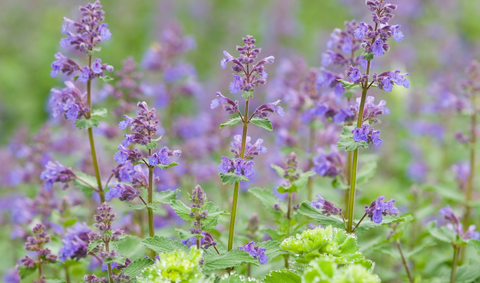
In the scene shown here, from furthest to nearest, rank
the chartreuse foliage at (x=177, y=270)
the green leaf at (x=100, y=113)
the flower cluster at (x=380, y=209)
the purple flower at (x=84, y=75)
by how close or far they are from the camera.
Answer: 1. the green leaf at (x=100, y=113)
2. the purple flower at (x=84, y=75)
3. the flower cluster at (x=380, y=209)
4. the chartreuse foliage at (x=177, y=270)

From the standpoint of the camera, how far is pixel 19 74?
11.2m

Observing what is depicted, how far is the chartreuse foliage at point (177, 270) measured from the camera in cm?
247

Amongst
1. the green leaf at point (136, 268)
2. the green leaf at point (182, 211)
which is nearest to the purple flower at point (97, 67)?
the green leaf at point (182, 211)

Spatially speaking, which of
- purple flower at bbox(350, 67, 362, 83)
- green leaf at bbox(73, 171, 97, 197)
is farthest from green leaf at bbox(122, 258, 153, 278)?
purple flower at bbox(350, 67, 362, 83)

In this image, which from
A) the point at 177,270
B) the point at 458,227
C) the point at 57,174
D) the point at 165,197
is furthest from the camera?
the point at 458,227

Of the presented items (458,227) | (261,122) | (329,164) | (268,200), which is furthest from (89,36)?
(458,227)

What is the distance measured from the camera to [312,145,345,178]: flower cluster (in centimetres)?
380

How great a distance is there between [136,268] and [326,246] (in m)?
1.18

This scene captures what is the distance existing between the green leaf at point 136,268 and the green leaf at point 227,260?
0.39 m

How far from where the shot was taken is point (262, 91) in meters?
10.4

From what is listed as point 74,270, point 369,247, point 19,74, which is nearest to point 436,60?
point 369,247

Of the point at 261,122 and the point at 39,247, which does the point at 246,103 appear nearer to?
the point at 261,122

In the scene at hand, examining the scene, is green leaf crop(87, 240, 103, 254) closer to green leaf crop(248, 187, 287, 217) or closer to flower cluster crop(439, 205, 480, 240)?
green leaf crop(248, 187, 287, 217)

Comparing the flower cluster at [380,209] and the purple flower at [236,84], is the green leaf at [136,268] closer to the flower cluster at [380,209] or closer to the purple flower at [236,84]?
the purple flower at [236,84]
